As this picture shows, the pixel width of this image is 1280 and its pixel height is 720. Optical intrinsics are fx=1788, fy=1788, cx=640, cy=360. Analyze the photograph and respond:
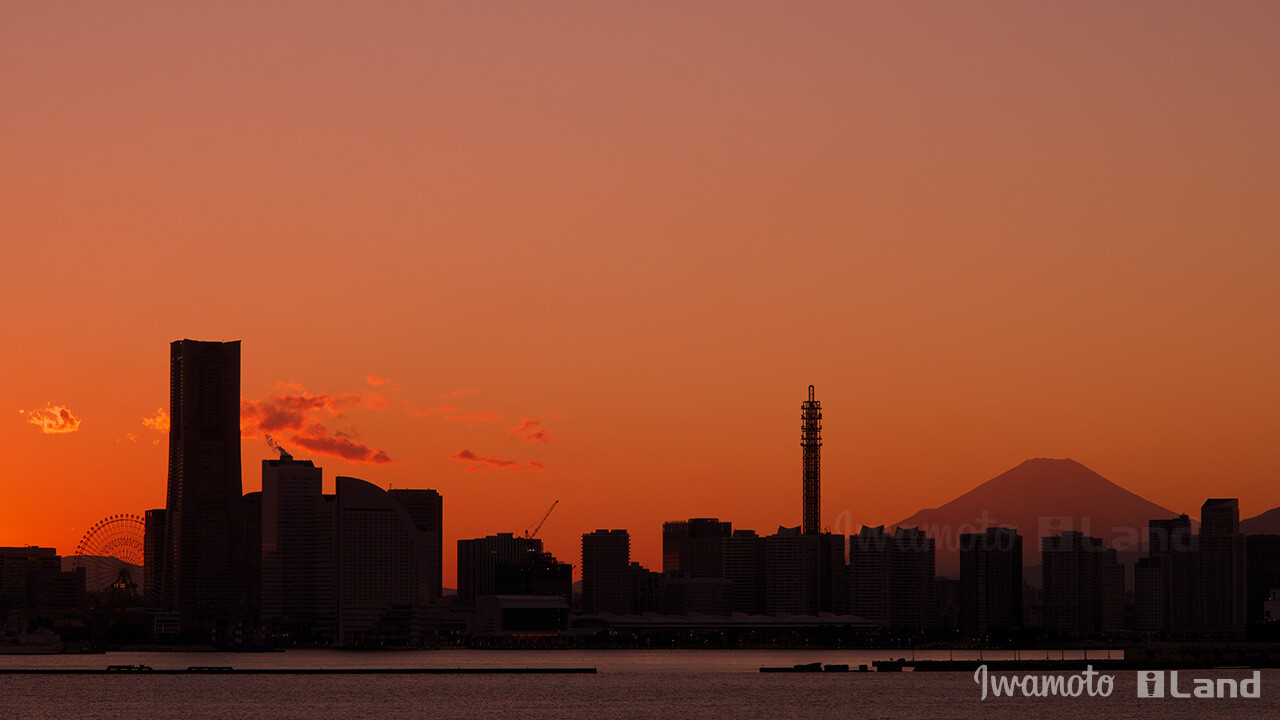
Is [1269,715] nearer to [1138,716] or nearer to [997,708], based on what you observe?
[1138,716]

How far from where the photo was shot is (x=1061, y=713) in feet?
573

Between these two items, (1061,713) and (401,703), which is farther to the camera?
(401,703)

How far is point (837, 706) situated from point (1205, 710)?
3695 centimetres

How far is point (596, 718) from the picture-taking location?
548 ft

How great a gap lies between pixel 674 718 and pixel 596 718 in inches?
287

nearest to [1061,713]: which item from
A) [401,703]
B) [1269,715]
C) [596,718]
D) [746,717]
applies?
[1269,715]

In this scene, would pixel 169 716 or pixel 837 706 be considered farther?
pixel 837 706

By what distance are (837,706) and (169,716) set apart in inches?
2622

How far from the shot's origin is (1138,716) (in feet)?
558

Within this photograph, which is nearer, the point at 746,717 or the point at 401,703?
the point at 746,717

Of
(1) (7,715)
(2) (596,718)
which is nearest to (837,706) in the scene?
(2) (596,718)

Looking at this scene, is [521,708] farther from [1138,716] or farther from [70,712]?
[1138,716]

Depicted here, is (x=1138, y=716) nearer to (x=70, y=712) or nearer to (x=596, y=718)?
(x=596, y=718)

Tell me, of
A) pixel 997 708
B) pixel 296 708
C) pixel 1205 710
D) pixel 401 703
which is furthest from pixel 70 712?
pixel 1205 710
